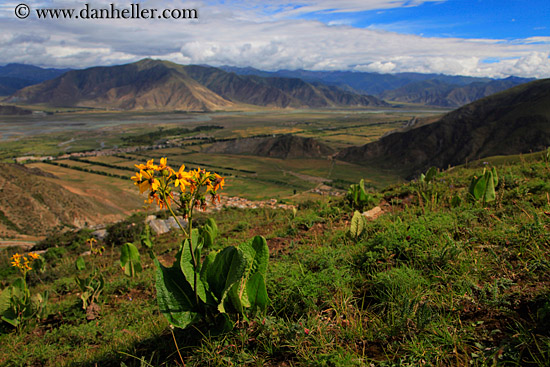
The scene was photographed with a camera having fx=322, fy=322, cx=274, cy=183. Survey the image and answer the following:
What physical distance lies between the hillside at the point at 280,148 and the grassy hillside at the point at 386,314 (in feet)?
275

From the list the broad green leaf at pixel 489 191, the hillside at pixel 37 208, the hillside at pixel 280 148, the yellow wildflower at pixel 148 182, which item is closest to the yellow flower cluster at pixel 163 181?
the yellow wildflower at pixel 148 182

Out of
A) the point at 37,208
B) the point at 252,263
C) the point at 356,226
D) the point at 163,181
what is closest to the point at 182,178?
the point at 163,181

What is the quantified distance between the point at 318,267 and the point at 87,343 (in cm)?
279

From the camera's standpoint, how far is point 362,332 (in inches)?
93.6

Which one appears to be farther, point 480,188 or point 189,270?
point 480,188

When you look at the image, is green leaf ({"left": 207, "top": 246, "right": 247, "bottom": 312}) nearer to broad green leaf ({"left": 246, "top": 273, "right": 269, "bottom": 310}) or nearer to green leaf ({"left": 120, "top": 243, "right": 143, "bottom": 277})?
broad green leaf ({"left": 246, "top": 273, "right": 269, "bottom": 310})

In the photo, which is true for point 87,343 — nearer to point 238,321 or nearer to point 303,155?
point 238,321

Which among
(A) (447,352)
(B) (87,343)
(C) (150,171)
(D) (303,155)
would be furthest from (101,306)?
(D) (303,155)

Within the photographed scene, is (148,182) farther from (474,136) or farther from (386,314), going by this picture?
(474,136)

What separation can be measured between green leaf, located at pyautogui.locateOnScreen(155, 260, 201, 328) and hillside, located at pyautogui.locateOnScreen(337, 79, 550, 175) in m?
64.1

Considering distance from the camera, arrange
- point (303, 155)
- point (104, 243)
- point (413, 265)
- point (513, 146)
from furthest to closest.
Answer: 1. point (303, 155)
2. point (513, 146)
3. point (104, 243)
4. point (413, 265)

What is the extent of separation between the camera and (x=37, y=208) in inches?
1175

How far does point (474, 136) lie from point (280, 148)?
47129 mm

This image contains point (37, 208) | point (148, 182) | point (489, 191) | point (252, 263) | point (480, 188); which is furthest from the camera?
point (37, 208)
